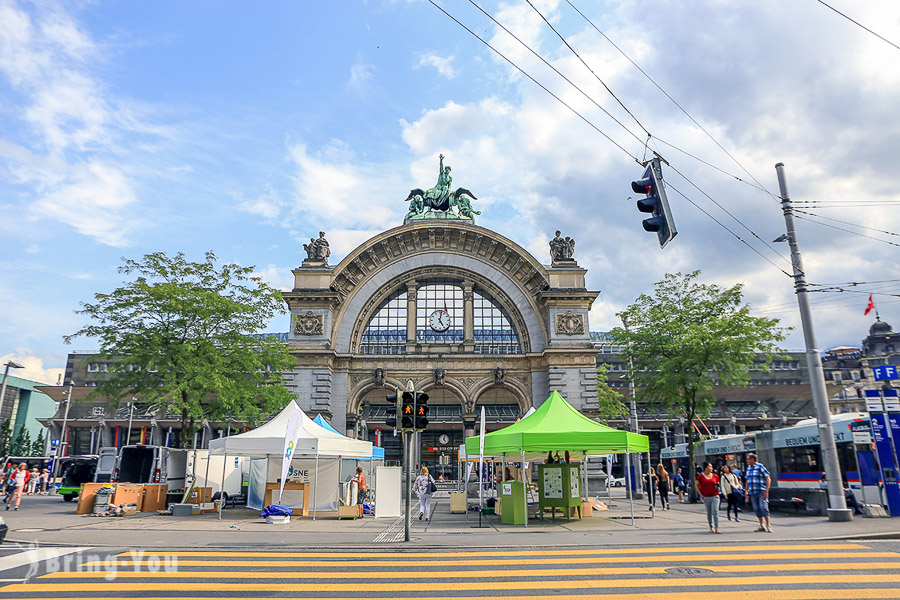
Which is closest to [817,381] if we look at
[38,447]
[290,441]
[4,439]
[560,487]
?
[560,487]

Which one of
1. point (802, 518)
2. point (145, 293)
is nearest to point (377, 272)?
point (145, 293)

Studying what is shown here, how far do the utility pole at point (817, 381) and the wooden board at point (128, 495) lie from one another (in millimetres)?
24965

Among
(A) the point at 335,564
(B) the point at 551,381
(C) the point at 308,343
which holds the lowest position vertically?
(A) the point at 335,564

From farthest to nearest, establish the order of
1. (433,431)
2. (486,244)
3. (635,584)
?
(433,431) < (486,244) < (635,584)

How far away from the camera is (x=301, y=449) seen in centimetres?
2100

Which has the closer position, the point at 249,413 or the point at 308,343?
the point at 249,413

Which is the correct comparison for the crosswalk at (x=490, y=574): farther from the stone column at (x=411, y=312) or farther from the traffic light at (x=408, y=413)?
the stone column at (x=411, y=312)

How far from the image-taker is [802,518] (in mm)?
20141

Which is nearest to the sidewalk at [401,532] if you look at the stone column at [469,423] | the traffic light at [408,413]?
the traffic light at [408,413]

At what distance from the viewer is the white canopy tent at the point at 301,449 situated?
69.3 ft

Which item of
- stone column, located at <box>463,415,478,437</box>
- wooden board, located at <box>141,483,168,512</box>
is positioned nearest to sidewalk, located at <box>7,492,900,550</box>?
wooden board, located at <box>141,483,168,512</box>

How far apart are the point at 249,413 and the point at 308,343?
380 inches

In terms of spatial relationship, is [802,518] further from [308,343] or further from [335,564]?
[308,343]

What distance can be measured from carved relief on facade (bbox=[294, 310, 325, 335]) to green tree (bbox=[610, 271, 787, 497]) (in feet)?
64.4
